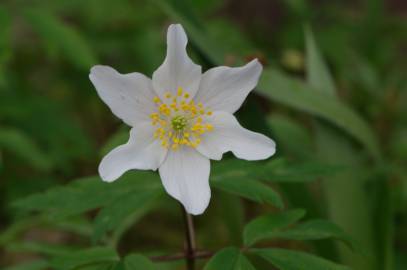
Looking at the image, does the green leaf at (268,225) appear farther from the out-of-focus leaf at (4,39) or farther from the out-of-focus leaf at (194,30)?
the out-of-focus leaf at (4,39)

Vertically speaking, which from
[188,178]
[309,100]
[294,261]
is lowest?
[294,261]

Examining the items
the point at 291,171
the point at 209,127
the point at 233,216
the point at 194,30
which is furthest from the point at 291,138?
the point at 209,127

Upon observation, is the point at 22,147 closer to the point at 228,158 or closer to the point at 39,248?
the point at 39,248

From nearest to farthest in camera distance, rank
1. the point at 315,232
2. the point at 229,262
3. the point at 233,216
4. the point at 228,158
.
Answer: the point at 229,262, the point at 315,232, the point at 228,158, the point at 233,216

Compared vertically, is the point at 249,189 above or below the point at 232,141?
below

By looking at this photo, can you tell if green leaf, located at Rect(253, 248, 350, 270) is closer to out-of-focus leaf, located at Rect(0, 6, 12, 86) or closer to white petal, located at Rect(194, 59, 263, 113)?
white petal, located at Rect(194, 59, 263, 113)
